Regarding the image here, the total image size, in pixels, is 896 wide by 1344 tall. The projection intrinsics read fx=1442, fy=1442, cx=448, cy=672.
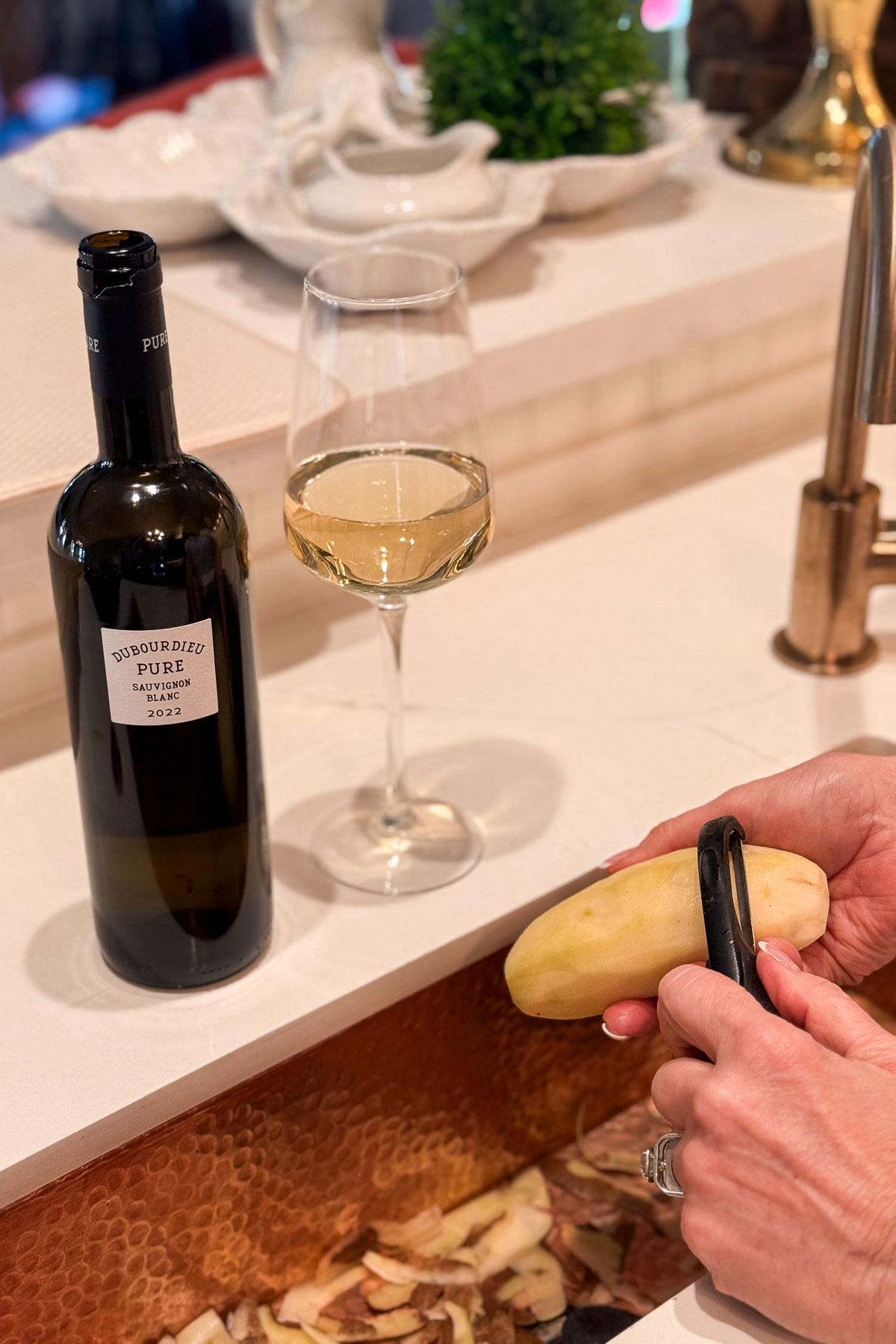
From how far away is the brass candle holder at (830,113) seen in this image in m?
1.39

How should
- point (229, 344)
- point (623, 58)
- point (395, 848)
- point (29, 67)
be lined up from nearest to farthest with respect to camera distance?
point (395, 848) → point (229, 344) → point (623, 58) → point (29, 67)

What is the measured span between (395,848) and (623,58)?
0.81 m

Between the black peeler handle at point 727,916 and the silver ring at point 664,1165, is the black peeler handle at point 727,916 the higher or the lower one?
the higher one

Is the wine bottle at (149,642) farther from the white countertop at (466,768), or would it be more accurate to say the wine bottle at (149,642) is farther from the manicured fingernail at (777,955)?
the manicured fingernail at (777,955)

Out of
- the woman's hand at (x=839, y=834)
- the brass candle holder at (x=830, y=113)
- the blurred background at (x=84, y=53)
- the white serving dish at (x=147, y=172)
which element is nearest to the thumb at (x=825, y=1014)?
the woman's hand at (x=839, y=834)

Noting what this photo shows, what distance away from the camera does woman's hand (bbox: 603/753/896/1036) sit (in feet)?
2.42

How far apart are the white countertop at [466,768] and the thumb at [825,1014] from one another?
0.66 ft

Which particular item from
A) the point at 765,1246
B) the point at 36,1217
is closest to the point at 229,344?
the point at 36,1217

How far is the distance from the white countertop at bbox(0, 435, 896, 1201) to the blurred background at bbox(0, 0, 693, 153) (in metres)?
3.22

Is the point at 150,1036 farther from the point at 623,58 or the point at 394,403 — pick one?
the point at 623,58

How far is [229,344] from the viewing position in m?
1.08

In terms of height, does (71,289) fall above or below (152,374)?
below

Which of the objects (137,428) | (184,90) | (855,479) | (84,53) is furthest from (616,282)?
(84,53)

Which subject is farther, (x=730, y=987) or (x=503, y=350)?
(x=503, y=350)
